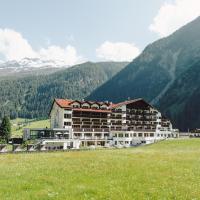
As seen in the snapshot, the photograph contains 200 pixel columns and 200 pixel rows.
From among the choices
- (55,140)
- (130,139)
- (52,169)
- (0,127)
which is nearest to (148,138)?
(130,139)

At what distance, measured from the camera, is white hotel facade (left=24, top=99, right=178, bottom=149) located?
127 m

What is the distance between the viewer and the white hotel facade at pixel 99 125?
418 ft

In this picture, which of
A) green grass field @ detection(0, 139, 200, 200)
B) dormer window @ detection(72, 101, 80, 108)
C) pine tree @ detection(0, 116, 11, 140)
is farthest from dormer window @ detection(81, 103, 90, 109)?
green grass field @ detection(0, 139, 200, 200)

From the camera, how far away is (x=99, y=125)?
14125cm

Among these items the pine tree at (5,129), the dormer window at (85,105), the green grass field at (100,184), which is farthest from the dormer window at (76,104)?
the green grass field at (100,184)

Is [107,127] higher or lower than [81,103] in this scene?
lower

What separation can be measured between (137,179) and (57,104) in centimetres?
11286

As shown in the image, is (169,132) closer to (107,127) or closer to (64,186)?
(107,127)

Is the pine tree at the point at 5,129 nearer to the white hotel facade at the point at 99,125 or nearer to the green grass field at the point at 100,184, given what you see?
the white hotel facade at the point at 99,125

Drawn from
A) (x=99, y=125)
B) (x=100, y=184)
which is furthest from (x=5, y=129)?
(x=100, y=184)

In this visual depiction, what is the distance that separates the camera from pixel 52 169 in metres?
30.6

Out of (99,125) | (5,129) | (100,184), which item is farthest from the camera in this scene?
(5,129)

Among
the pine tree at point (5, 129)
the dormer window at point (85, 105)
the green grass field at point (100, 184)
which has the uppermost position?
the dormer window at point (85, 105)

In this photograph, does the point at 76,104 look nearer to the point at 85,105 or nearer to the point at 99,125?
the point at 85,105
